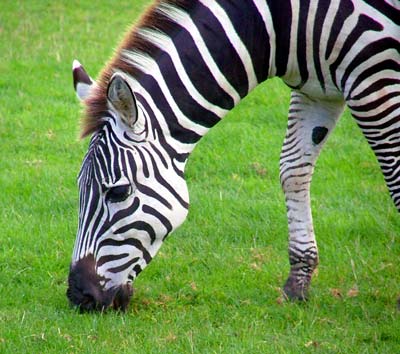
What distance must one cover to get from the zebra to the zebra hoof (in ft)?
3.92

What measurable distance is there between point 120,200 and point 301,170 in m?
1.61

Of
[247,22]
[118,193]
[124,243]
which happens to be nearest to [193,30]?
[247,22]

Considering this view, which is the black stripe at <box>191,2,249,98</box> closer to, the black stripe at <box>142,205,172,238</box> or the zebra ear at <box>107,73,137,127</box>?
the zebra ear at <box>107,73,137,127</box>

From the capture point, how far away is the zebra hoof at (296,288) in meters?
6.93

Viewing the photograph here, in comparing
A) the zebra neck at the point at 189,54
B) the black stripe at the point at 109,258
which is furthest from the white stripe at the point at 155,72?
the black stripe at the point at 109,258

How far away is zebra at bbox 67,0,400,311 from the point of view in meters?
6.03

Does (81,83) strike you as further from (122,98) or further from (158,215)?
(158,215)

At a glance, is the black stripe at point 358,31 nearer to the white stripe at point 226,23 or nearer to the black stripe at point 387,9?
the black stripe at point 387,9

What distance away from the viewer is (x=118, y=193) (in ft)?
19.8

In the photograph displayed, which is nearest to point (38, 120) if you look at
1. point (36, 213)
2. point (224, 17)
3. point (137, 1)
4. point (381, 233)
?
point (36, 213)

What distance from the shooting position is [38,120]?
10.7 meters

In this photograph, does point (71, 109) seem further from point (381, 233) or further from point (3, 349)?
point (3, 349)

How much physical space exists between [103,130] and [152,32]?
0.69 m

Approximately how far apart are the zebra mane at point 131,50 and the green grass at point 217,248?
1249mm
